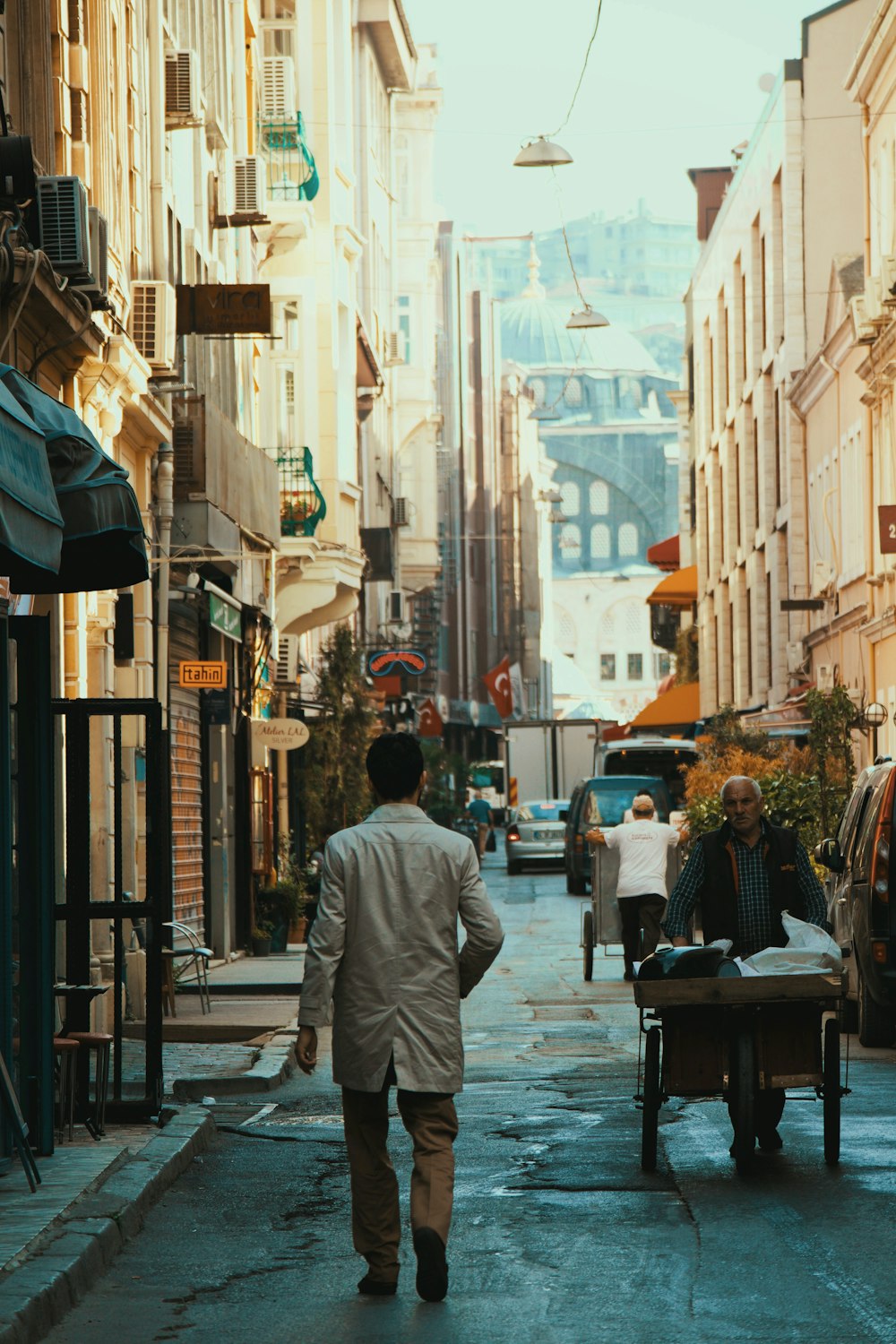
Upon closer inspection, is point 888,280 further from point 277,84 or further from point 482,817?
point 482,817

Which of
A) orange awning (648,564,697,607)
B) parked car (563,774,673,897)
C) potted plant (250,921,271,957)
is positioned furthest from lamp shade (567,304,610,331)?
potted plant (250,921,271,957)

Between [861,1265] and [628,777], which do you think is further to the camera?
[628,777]

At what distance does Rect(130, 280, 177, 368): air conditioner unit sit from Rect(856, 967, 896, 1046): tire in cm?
852

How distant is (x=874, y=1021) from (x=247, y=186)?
15723 mm

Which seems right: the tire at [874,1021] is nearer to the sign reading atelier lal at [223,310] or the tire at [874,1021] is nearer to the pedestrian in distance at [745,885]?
the pedestrian in distance at [745,885]

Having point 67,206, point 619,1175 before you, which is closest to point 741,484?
point 67,206

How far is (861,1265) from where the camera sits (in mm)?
7715

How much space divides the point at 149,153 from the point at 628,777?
70.3 ft

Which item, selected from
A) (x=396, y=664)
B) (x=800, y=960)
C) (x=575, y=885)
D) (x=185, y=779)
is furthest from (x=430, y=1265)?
(x=396, y=664)

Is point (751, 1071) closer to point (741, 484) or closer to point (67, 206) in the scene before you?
point (67, 206)

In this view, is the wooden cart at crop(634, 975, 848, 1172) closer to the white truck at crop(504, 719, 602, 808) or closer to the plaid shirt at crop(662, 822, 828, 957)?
the plaid shirt at crop(662, 822, 828, 957)

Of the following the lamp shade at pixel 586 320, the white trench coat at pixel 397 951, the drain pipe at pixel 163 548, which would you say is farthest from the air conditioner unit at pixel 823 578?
the white trench coat at pixel 397 951

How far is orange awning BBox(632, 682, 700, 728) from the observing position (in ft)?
225

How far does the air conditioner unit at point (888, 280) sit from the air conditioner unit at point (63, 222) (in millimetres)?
17627
